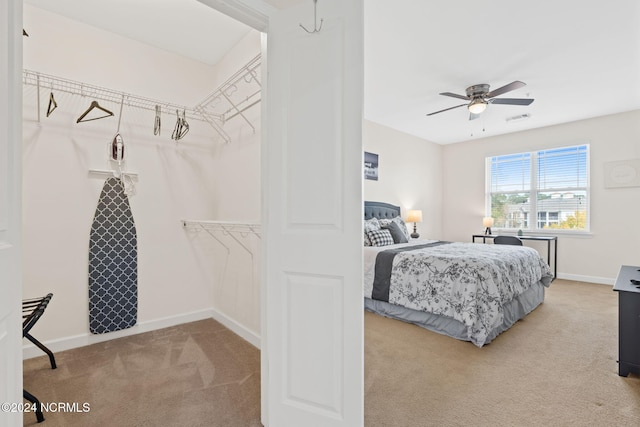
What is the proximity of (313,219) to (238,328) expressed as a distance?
1855 millimetres

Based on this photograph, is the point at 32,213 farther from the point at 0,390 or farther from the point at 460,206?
the point at 460,206

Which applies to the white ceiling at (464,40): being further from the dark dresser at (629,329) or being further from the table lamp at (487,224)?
the table lamp at (487,224)

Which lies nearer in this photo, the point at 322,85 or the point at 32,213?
the point at 322,85

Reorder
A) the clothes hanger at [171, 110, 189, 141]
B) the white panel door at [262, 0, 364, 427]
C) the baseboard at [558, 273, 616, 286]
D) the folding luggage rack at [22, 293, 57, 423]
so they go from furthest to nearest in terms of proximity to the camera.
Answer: the baseboard at [558, 273, 616, 286] → the clothes hanger at [171, 110, 189, 141] → the folding luggage rack at [22, 293, 57, 423] → the white panel door at [262, 0, 364, 427]

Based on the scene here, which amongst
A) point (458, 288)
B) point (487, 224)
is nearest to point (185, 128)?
point (458, 288)

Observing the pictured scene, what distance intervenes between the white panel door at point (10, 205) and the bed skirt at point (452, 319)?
2.84 metres

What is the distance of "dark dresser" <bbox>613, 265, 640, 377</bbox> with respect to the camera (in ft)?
6.45

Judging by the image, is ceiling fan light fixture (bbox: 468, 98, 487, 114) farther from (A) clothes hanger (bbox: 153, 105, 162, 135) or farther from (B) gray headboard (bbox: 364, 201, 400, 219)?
(A) clothes hanger (bbox: 153, 105, 162, 135)

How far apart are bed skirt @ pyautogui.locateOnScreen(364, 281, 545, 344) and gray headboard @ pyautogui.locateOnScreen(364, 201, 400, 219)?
155cm

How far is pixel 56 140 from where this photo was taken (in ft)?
8.06

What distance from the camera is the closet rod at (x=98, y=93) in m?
2.35

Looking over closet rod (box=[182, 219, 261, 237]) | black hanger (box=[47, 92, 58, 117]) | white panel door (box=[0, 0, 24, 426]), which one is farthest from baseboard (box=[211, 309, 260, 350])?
black hanger (box=[47, 92, 58, 117])

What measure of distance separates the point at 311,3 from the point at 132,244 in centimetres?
255

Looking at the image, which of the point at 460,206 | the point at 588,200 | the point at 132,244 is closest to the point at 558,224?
the point at 588,200
